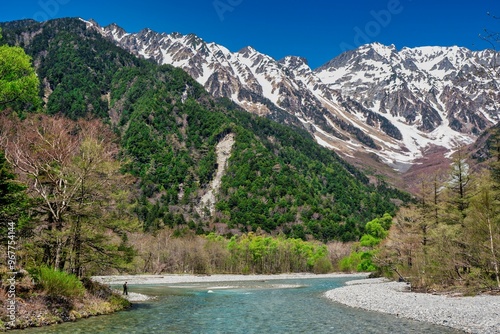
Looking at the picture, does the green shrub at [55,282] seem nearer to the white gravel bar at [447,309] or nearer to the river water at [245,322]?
the river water at [245,322]

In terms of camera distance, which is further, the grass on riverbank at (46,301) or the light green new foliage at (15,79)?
the grass on riverbank at (46,301)

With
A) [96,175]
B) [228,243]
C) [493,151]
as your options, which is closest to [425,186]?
[493,151]

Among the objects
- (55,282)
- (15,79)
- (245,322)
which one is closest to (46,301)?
(55,282)

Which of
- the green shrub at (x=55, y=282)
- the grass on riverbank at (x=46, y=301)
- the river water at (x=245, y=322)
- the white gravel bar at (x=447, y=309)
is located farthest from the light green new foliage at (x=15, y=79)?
the white gravel bar at (x=447, y=309)

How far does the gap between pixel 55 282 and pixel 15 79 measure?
13908 millimetres

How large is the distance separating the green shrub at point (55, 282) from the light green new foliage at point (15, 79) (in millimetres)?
11721

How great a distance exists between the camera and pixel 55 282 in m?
29.3

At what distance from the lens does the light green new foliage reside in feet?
78.8

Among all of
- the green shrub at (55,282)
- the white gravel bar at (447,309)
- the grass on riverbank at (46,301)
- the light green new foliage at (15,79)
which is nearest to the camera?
the light green new foliage at (15,79)

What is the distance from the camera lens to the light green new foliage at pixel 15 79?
24.0 m

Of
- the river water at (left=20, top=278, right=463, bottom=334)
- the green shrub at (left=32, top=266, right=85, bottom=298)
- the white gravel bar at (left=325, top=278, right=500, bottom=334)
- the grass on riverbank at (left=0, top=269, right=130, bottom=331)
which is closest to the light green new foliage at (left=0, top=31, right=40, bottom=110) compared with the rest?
the grass on riverbank at (left=0, top=269, right=130, bottom=331)

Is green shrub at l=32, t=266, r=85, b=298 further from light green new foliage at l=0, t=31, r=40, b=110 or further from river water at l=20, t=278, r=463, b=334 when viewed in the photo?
light green new foliage at l=0, t=31, r=40, b=110

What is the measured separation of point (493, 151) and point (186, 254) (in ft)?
326

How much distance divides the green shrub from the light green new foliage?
1172 cm
